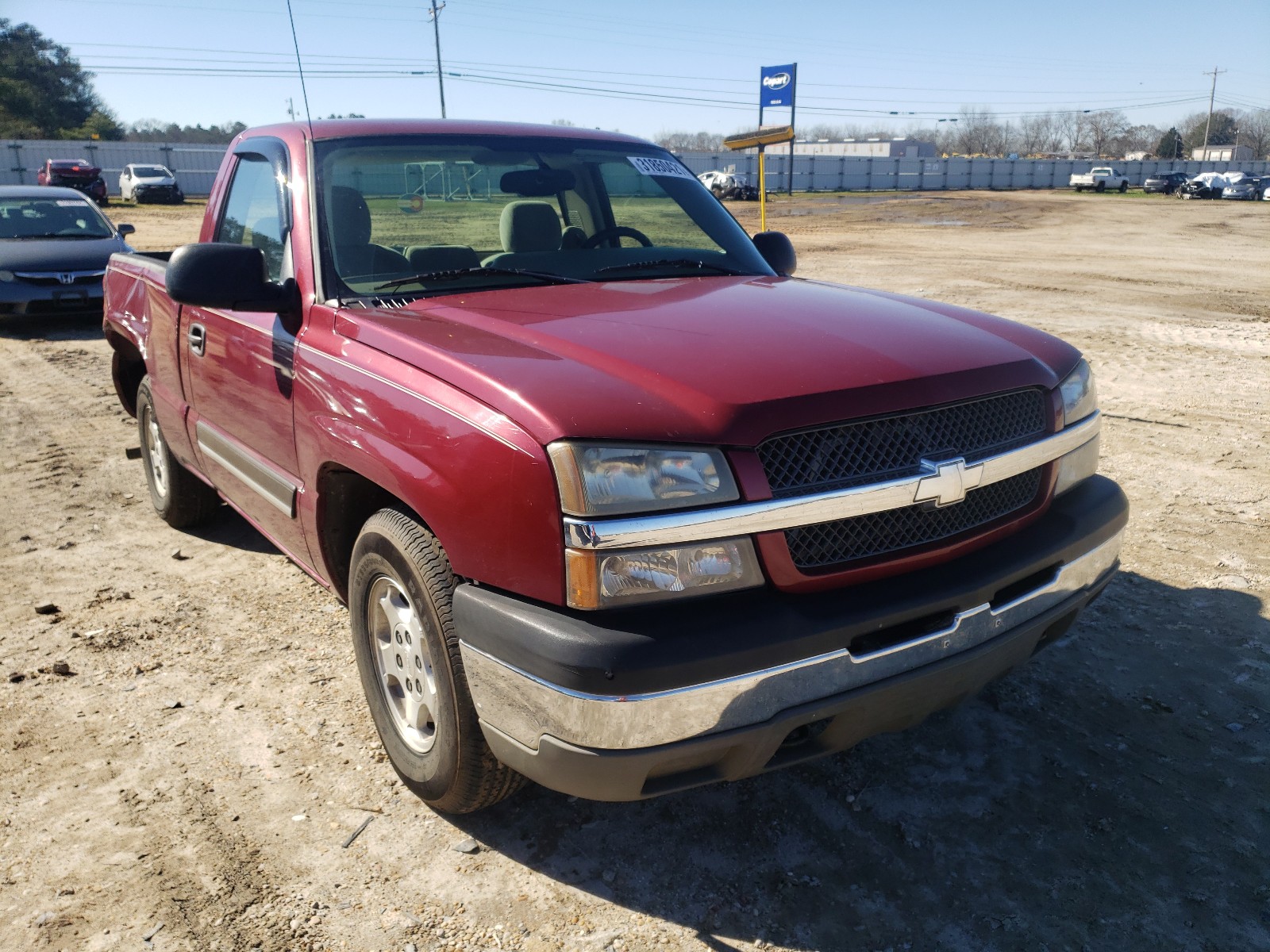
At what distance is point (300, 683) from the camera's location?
3.61 metres

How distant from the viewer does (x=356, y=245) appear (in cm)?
322

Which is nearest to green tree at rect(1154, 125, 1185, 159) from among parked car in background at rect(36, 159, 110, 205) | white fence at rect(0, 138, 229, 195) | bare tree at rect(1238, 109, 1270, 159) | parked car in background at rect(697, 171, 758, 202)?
bare tree at rect(1238, 109, 1270, 159)

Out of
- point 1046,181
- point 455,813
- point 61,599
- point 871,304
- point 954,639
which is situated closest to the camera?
point 954,639

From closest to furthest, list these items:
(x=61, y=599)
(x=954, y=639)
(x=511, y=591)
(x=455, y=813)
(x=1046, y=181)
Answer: (x=511, y=591) → (x=954, y=639) → (x=455, y=813) → (x=61, y=599) → (x=1046, y=181)

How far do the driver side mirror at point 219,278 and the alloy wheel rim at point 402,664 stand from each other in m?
1.00

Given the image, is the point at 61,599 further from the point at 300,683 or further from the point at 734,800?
the point at 734,800

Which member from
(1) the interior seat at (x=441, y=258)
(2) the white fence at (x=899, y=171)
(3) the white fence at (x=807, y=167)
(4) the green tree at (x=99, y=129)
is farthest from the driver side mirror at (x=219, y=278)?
(4) the green tree at (x=99, y=129)

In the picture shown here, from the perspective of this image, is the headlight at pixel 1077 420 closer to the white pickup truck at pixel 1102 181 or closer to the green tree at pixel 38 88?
the white pickup truck at pixel 1102 181

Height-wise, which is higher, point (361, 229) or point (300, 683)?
point (361, 229)

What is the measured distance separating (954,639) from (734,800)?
91cm

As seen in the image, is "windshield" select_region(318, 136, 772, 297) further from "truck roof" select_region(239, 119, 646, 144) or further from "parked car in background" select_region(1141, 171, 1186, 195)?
"parked car in background" select_region(1141, 171, 1186, 195)

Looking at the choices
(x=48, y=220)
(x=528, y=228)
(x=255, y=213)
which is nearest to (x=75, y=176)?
(x=48, y=220)

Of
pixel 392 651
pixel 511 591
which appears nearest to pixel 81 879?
pixel 392 651

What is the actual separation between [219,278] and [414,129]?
1.03m
